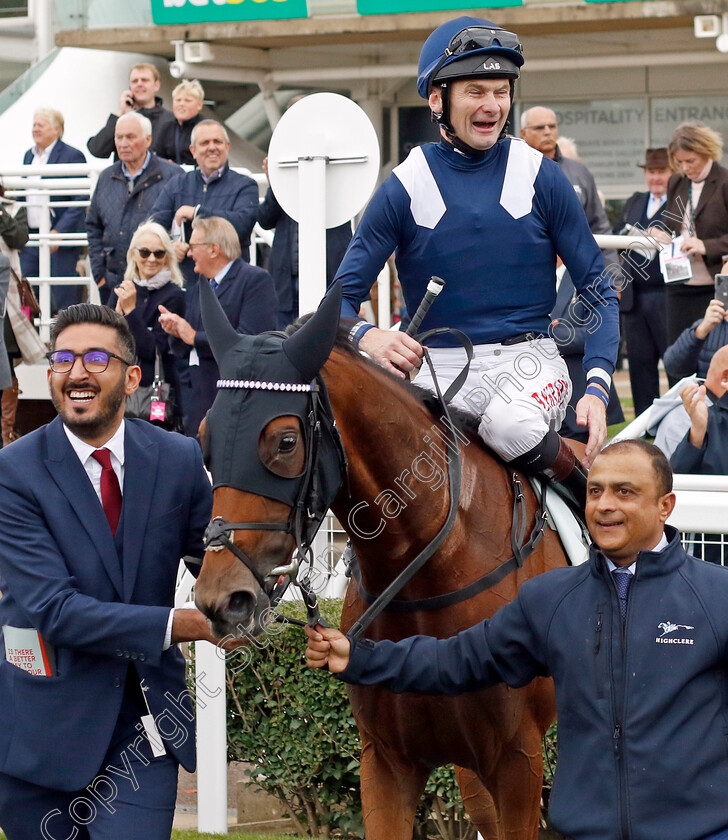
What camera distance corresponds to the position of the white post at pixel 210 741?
500 centimetres

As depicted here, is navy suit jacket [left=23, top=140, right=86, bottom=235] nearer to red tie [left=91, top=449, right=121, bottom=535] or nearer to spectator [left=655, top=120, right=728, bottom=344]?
spectator [left=655, top=120, right=728, bottom=344]

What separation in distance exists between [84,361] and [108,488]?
33 cm

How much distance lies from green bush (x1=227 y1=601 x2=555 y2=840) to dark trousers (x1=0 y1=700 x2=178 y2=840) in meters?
1.78

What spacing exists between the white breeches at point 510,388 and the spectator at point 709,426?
1.23 metres

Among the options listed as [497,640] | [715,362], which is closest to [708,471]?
[715,362]

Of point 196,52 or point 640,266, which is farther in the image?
point 196,52

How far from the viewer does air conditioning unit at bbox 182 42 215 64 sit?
1386 centimetres

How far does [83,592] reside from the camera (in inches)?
125

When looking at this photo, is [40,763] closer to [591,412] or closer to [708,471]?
[591,412]

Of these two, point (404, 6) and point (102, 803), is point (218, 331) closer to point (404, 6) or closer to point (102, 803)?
point (102, 803)

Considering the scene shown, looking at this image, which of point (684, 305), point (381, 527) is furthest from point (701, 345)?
point (381, 527)

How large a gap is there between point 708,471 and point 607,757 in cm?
260

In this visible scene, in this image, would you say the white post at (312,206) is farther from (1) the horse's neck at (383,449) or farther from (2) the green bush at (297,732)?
(1) the horse's neck at (383,449)

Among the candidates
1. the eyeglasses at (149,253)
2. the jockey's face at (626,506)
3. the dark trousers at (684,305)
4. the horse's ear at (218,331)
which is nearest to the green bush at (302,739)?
the horse's ear at (218,331)
